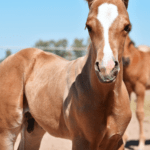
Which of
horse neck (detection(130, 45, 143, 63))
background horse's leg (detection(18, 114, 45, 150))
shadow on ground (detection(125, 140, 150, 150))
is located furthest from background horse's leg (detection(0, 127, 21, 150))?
horse neck (detection(130, 45, 143, 63))

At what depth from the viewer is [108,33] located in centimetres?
188

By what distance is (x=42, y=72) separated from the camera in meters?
3.23

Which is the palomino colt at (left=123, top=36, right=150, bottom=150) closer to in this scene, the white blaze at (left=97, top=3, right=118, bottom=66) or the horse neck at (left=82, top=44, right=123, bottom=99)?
the horse neck at (left=82, top=44, right=123, bottom=99)

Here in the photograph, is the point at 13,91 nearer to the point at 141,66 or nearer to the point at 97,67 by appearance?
the point at 97,67

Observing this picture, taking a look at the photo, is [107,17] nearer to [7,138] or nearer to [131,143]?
[7,138]

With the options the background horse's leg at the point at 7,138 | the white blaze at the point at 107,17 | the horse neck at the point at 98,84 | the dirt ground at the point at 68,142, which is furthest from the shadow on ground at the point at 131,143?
the white blaze at the point at 107,17

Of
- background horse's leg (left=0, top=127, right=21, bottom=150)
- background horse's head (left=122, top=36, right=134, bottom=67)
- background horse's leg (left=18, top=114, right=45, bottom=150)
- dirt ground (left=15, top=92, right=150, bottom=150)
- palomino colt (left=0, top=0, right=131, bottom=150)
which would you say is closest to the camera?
palomino colt (left=0, top=0, right=131, bottom=150)

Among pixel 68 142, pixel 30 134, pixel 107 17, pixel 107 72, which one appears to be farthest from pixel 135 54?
pixel 107 72

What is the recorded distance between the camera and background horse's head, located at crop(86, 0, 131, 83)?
176 centimetres

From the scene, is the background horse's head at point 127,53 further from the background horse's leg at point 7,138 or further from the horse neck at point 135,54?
the background horse's leg at point 7,138

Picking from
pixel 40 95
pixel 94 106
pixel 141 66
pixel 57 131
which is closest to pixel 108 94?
pixel 94 106

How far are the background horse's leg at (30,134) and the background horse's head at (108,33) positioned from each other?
203 centimetres

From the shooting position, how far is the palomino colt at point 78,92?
191 centimetres

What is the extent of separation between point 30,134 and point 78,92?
167 cm
